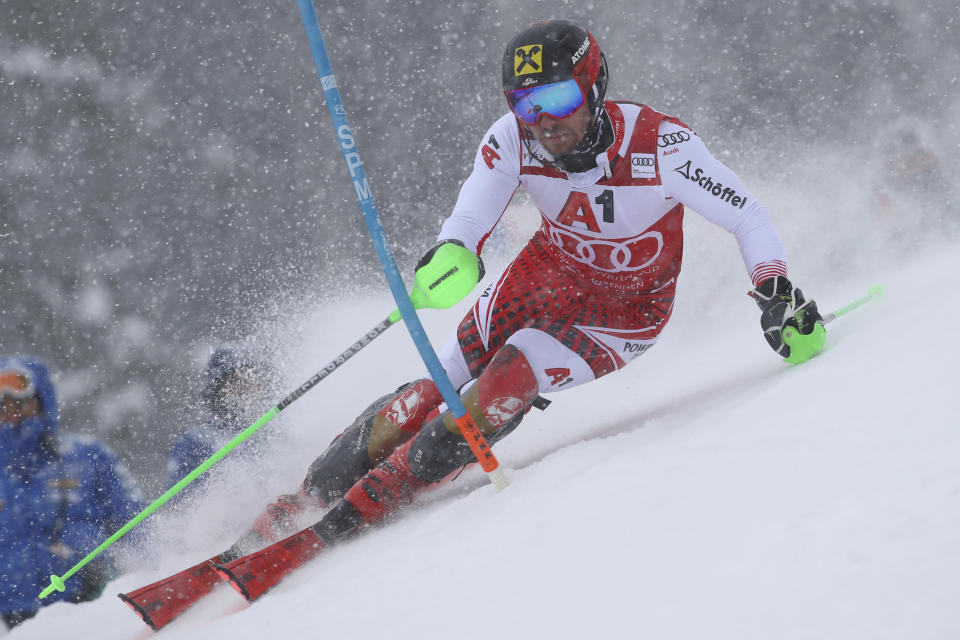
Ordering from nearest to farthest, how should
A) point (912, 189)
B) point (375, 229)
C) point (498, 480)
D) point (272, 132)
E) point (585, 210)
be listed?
point (375, 229) → point (498, 480) → point (585, 210) → point (912, 189) → point (272, 132)

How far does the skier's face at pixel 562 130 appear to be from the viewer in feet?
7.51

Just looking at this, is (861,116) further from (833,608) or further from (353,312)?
(833,608)

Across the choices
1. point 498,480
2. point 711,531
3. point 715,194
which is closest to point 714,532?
point 711,531

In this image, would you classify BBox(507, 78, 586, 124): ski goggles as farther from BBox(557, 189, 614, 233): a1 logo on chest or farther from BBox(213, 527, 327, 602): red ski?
BBox(213, 527, 327, 602): red ski

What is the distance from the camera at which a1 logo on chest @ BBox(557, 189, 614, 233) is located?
8.14 ft

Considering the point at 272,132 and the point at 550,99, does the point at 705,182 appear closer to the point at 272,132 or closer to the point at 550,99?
the point at 550,99

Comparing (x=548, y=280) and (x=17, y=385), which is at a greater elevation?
(x=17, y=385)

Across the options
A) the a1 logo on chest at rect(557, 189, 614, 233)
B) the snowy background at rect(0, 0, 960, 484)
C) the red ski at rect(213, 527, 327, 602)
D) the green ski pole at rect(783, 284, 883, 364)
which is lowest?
the green ski pole at rect(783, 284, 883, 364)

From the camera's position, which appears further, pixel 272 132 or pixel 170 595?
pixel 272 132

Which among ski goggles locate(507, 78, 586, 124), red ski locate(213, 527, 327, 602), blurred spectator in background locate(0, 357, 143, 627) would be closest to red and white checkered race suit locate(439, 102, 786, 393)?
ski goggles locate(507, 78, 586, 124)

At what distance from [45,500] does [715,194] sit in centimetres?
331

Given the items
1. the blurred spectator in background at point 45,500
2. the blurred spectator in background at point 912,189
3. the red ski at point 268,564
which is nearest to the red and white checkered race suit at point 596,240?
the red ski at point 268,564

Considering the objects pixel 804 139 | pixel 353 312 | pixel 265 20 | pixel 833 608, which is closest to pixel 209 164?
pixel 265 20

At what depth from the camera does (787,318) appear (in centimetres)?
240
